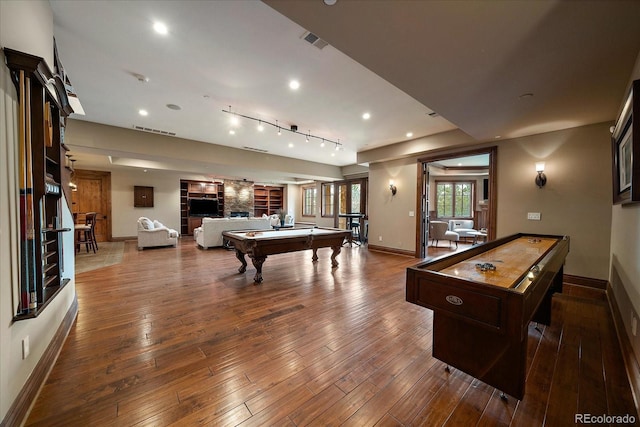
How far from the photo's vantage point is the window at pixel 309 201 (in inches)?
485

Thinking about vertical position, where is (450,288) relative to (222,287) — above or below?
above

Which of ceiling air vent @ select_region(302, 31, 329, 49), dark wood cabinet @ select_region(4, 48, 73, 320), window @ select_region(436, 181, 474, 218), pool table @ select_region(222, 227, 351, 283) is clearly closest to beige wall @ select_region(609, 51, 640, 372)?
ceiling air vent @ select_region(302, 31, 329, 49)

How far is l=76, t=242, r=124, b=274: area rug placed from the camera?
4953mm

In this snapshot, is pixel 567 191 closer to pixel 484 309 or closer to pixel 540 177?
pixel 540 177

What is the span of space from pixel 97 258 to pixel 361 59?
7.25m

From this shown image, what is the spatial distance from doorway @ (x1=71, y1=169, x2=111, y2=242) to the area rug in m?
2.25

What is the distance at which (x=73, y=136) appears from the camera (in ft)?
15.6

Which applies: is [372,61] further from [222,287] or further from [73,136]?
[73,136]

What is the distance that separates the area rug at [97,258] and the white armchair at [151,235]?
569mm

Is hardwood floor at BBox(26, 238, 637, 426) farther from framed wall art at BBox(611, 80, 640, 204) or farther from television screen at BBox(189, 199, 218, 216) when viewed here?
television screen at BBox(189, 199, 218, 216)

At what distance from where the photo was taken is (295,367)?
188cm

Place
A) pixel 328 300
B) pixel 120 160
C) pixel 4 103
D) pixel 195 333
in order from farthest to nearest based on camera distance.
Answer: pixel 120 160
pixel 328 300
pixel 195 333
pixel 4 103

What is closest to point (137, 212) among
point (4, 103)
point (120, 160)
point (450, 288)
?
point (120, 160)

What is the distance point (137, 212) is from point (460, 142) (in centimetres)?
1100
